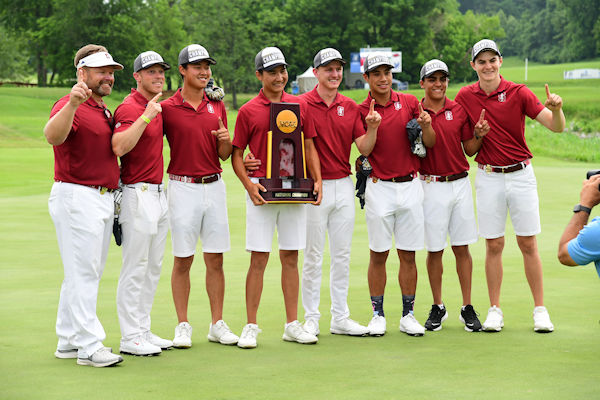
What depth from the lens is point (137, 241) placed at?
21.3ft

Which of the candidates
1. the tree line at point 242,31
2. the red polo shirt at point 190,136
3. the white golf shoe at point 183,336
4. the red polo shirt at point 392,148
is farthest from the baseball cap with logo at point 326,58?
the tree line at point 242,31

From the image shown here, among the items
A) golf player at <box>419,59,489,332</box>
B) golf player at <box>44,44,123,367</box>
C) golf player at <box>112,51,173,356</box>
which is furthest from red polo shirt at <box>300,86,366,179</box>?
golf player at <box>44,44,123,367</box>

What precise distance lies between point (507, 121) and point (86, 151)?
360cm

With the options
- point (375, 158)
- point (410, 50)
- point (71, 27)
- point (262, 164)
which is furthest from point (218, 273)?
point (410, 50)

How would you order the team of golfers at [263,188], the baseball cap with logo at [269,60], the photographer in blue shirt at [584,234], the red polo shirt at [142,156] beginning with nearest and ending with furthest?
the photographer in blue shirt at [584,234]
the team of golfers at [263,188]
the red polo shirt at [142,156]
the baseball cap with logo at [269,60]

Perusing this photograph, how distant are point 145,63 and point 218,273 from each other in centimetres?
180

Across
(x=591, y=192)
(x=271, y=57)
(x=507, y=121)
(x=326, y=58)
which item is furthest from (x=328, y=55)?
(x=591, y=192)

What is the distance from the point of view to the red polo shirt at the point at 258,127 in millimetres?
7012

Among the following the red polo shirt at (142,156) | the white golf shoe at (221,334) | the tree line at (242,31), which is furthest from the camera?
the tree line at (242,31)

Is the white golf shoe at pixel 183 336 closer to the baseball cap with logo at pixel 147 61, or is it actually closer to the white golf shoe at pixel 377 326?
the white golf shoe at pixel 377 326

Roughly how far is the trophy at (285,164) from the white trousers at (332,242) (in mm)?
334

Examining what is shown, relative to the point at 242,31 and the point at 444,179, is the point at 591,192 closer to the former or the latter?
the point at 444,179

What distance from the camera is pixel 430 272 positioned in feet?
25.1

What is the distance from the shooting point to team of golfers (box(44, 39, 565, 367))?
20.3 feet
